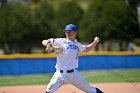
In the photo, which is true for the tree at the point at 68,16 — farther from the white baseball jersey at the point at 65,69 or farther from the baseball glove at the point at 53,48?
the baseball glove at the point at 53,48

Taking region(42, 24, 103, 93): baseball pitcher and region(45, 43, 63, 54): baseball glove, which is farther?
region(42, 24, 103, 93): baseball pitcher

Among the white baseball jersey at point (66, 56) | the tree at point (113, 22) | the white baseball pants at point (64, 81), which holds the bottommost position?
the white baseball pants at point (64, 81)

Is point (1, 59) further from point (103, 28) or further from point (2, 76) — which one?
point (103, 28)

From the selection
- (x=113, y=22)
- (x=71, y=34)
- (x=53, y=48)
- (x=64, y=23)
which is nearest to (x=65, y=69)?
(x=53, y=48)

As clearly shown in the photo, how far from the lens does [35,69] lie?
2091 cm

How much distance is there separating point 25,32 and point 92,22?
624cm

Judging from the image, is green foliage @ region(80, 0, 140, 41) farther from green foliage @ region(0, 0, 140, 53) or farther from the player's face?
the player's face

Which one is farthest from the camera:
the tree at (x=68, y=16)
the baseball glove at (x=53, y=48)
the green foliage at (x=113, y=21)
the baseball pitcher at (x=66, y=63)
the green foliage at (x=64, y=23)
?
the tree at (x=68, y=16)

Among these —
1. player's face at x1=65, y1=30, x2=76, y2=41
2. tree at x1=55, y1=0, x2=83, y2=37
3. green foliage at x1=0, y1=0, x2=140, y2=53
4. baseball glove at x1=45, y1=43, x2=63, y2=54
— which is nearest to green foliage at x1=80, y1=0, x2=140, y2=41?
green foliage at x1=0, y1=0, x2=140, y2=53

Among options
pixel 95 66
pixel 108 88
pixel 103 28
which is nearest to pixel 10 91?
pixel 108 88

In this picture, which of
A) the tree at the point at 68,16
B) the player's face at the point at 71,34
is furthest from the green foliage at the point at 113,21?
the player's face at the point at 71,34

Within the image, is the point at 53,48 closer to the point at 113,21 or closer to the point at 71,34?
the point at 71,34

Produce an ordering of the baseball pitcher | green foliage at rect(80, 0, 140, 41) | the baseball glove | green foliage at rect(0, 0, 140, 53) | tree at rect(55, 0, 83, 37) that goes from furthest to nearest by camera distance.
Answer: tree at rect(55, 0, 83, 37) → green foliage at rect(0, 0, 140, 53) → green foliage at rect(80, 0, 140, 41) → the baseball pitcher → the baseball glove

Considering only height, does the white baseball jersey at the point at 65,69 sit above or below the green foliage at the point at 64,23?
below
